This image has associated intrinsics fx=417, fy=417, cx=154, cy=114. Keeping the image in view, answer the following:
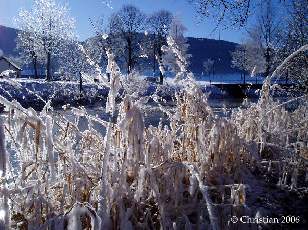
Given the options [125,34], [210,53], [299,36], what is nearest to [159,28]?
[125,34]

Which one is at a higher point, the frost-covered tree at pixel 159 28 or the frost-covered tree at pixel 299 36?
the frost-covered tree at pixel 159 28

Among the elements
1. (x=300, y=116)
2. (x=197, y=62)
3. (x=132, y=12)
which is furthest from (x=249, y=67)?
(x=197, y=62)

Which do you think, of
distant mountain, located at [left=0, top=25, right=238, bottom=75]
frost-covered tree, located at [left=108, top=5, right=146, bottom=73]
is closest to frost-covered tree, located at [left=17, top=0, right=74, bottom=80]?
frost-covered tree, located at [left=108, top=5, right=146, bottom=73]

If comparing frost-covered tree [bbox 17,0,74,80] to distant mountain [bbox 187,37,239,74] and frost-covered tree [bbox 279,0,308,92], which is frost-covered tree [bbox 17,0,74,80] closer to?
frost-covered tree [bbox 279,0,308,92]

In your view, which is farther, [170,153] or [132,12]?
[132,12]

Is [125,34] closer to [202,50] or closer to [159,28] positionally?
[159,28]

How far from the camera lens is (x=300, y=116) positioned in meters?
6.84

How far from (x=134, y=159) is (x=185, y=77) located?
110 centimetres

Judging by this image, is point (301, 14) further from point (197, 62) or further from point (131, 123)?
point (197, 62)

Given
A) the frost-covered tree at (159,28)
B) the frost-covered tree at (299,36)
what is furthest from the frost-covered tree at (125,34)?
the frost-covered tree at (299,36)

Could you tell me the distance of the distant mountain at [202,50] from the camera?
14675 cm

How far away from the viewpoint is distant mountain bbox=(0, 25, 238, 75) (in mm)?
146750

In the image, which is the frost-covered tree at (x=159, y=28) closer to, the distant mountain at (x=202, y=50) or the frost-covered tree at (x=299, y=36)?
the frost-covered tree at (x=299, y=36)

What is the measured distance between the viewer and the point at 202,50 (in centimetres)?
16875
